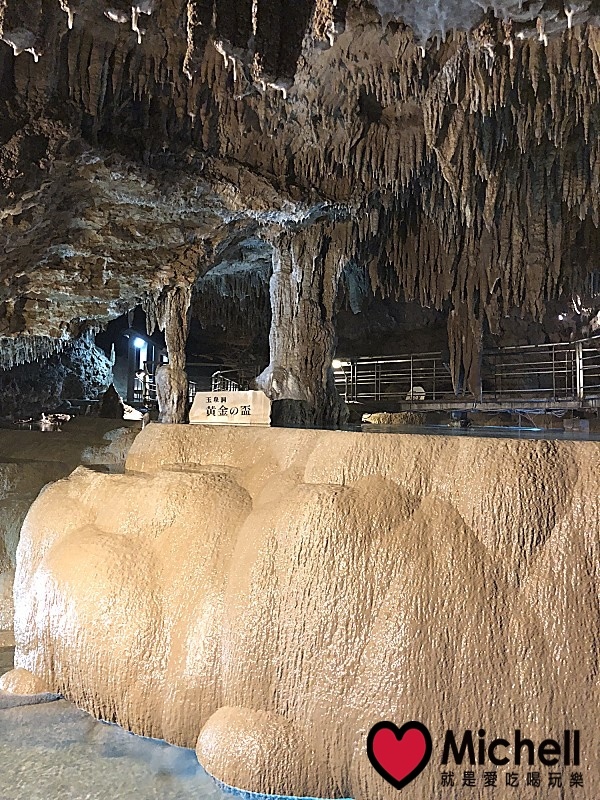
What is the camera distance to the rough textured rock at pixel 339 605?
8.44 ft

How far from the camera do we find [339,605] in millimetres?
2822

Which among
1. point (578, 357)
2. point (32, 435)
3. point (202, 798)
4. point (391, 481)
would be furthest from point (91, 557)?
point (578, 357)

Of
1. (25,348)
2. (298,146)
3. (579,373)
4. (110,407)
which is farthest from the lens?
(110,407)

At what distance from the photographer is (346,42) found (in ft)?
17.3

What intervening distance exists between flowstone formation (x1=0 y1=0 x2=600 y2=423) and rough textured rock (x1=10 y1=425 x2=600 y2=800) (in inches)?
132

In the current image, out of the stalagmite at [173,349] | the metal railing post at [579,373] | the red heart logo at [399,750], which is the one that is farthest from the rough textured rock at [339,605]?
the metal railing post at [579,373]

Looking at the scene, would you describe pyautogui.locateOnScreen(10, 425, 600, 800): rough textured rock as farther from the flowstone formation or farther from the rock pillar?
the rock pillar

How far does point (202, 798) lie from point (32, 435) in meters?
6.34

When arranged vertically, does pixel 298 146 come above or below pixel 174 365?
above

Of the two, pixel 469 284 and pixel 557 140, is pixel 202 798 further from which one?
pixel 469 284

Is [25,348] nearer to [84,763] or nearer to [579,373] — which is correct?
[84,763]

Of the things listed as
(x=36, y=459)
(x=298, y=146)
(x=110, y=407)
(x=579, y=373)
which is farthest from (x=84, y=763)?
(x=579, y=373)

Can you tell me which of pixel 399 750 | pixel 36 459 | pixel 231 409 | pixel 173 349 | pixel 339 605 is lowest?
pixel 399 750

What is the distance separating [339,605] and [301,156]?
5.57 m
